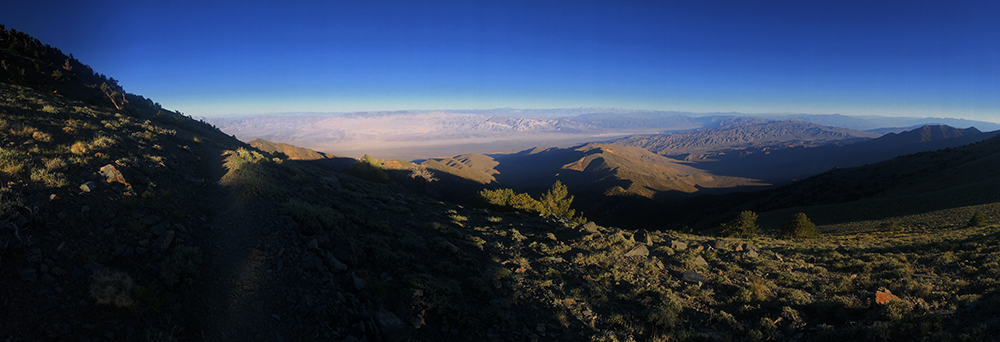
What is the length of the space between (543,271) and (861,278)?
10.2 metres

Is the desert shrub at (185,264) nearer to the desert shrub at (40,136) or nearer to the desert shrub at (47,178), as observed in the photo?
the desert shrub at (47,178)

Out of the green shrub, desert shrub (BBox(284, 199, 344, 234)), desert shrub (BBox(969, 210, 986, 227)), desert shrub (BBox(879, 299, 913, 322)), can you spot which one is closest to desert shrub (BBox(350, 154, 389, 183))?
desert shrub (BBox(284, 199, 344, 234))

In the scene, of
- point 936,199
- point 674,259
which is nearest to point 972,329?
point 674,259

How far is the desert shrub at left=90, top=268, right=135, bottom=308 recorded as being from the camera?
16.8 feet

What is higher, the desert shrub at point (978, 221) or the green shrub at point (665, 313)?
the green shrub at point (665, 313)

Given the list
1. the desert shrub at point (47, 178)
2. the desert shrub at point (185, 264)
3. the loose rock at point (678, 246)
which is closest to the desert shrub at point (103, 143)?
the desert shrub at point (47, 178)

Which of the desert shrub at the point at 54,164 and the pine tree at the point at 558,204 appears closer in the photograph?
the desert shrub at the point at 54,164

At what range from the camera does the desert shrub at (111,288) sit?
511cm

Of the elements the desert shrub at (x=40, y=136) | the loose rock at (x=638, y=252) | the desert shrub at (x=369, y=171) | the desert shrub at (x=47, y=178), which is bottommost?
the loose rock at (x=638, y=252)

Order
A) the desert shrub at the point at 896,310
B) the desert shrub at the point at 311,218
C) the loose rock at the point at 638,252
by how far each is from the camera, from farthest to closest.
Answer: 1. the loose rock at the point at 638,252
2. the desert shrub at the point at 311,218
3. the desert shrub at the point at 896,310

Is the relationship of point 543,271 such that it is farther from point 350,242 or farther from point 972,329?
point 972,329

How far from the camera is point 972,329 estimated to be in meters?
6.11

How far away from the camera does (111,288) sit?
516 centimetres

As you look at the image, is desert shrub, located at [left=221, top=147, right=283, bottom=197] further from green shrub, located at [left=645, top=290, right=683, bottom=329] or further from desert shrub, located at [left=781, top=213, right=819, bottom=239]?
desert shrub, located at [left=781, top=213, right=819, bottom=239]
